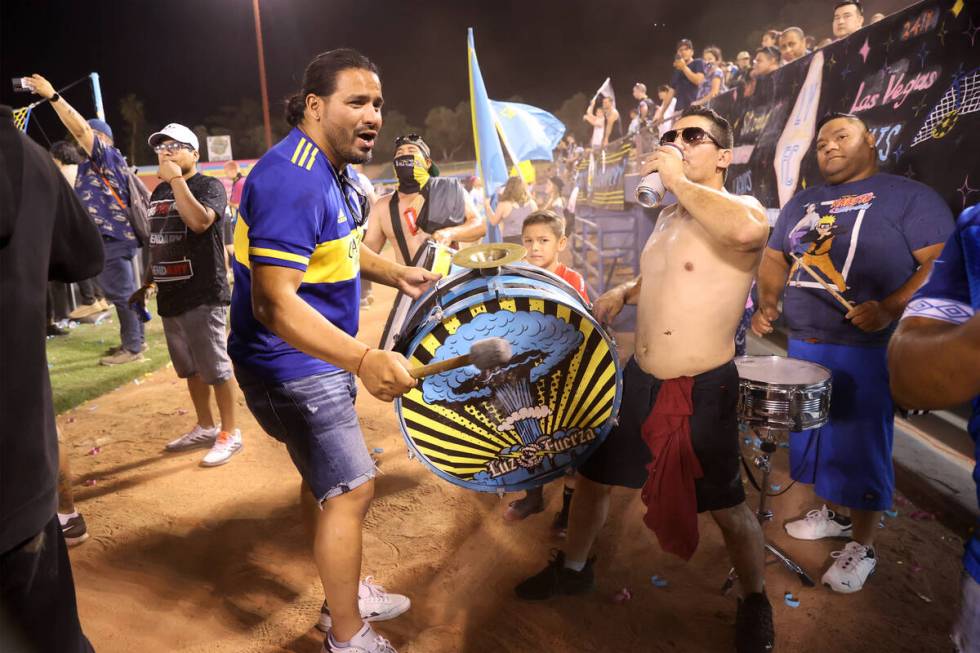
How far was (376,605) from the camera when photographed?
9.57ft

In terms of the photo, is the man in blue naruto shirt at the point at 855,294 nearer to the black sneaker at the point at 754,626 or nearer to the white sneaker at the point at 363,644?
the black sneaker at the point at 754,626

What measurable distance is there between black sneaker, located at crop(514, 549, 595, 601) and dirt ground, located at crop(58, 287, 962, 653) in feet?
0.19

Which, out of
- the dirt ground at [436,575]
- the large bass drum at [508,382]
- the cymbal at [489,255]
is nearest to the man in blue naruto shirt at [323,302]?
the large bass drum at [508,382]

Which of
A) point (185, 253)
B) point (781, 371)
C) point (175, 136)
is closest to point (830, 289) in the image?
point (781, 371)

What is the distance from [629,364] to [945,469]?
2.85 metres

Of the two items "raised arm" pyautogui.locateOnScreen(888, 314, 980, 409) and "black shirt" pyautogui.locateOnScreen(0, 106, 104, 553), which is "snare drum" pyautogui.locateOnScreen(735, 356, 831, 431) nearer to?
"raised arm" pyautogui.locateOnScreen(888, 314, 980, 409)

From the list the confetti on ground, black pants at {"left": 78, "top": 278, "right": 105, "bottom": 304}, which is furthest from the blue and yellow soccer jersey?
black pants at {"left": 78, "top": 278, "right": 105, "bottom": 304}

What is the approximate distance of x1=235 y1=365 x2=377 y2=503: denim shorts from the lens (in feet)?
7.54

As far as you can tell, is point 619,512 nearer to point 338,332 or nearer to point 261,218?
point 338,332

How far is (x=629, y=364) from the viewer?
2945 mm

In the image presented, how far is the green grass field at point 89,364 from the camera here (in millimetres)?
6332

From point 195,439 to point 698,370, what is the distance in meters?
4.32

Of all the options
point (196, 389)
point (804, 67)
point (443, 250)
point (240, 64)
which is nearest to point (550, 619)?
point (443, 250)

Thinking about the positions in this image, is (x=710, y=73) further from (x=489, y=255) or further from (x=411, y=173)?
(x=489, y=255)
